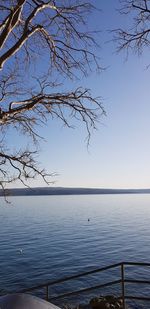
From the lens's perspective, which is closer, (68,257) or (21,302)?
(21,302)

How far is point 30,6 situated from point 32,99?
1.95 m

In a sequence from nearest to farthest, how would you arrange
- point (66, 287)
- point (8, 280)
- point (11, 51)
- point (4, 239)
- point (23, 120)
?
point (11, 51), point (23, 120), point (66, 287), point (8, 280), point (4, 239)

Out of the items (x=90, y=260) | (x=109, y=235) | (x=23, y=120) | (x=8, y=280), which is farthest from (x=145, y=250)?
(x=23, y=120)

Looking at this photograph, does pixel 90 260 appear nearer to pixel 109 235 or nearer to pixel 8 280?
pixel 8 280

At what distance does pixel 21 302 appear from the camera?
12.9ft

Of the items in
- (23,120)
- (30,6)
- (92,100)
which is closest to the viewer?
(30,6)

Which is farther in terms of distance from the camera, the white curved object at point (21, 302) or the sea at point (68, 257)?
the sea at point (68, 257)

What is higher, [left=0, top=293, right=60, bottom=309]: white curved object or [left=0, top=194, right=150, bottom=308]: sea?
[left=0, top=293, right=60, bottom=309]: white curved object

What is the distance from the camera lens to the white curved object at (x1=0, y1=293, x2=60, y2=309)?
12.6ft

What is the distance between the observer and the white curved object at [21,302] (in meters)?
3.85

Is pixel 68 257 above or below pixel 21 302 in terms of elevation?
below

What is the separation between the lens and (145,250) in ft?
195

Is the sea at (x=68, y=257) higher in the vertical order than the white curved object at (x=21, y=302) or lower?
lower

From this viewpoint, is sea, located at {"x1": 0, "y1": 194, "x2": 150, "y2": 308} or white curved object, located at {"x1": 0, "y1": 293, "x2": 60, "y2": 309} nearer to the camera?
white curved object, located at {"x1": 0, "y1": 293, "x2": 60, "y2": 309}
